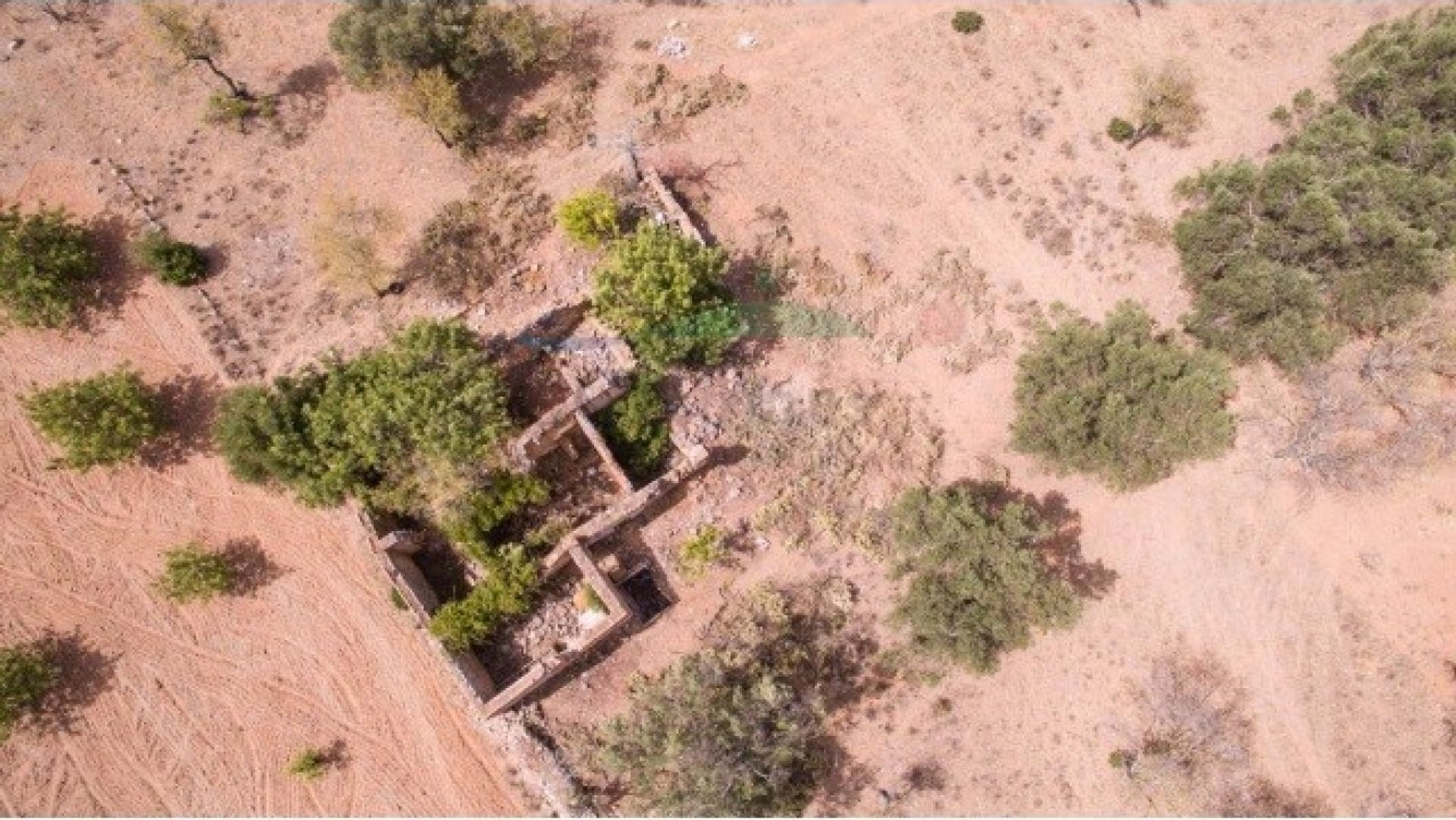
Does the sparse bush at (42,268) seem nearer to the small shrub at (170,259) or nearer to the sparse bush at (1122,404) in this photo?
the small shrub at (170,259)

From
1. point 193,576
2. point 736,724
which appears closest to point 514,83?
point 193,576

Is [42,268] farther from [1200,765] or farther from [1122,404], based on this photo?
[1200,765]

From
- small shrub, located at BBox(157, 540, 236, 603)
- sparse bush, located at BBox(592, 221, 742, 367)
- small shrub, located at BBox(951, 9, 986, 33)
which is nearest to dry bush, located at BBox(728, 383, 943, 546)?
sparse bush, located at BBox(592, 221, 742, 367)

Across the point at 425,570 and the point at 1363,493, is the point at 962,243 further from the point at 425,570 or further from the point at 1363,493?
the point at 425,570

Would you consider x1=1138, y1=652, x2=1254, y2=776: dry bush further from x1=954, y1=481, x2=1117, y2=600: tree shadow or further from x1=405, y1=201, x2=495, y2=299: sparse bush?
x1=405, y1=201, x2=495, y2=299: sparse bush

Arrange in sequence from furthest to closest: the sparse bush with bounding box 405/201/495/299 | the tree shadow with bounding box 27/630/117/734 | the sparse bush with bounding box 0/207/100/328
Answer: the sparse bush with bounding box 405/201/495/299 → the sparse bush with bounding box 0/207/100/328 → the tree shadow with bounding box 27/630/117/734

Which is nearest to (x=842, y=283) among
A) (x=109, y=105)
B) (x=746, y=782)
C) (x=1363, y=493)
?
(x=746, y=782)

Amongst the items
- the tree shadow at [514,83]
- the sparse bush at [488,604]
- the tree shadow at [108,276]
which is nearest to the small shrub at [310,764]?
the sparse bush at [488,604]
